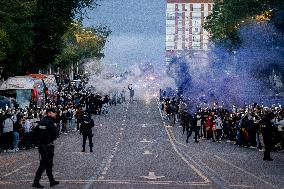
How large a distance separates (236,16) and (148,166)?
58.9 m

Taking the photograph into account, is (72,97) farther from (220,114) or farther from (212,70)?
(220,114)

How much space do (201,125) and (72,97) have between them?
33268mm

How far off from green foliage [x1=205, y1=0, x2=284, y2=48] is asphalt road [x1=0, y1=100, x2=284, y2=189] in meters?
32.4

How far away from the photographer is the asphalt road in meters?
19.7

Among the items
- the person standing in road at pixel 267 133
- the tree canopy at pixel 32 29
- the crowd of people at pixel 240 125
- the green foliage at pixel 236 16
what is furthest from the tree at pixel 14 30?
the person standing in road at pixel 267 133

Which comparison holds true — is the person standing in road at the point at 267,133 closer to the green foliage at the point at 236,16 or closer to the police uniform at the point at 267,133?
the police uniform at the point at 267,133

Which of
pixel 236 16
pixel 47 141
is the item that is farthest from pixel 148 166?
pixel 236 16

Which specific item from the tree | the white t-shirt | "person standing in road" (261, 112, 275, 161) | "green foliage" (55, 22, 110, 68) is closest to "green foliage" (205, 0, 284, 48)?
the tree

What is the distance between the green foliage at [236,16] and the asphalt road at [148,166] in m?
32.4

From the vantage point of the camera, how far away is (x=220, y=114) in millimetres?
45500

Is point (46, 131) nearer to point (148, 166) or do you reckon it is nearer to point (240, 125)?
point (148, 166)

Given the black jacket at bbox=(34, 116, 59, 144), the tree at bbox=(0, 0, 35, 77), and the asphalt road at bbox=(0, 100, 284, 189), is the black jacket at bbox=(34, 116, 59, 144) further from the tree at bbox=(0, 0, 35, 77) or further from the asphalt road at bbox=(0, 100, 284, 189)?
the tree at bbox=(0, 0, 35, 77)

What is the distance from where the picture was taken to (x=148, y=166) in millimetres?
25266

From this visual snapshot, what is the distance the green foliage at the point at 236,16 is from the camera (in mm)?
74812
